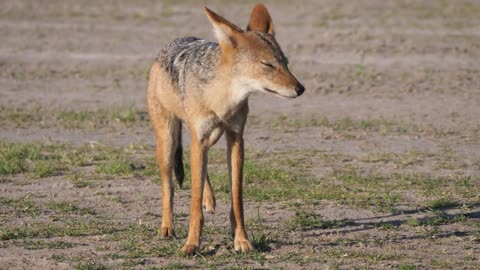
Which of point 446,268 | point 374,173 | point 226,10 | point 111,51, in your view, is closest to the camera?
point 446,268

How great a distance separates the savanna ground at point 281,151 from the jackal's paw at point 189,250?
0.15 ft

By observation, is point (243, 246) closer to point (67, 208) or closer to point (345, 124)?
point (67, 208)

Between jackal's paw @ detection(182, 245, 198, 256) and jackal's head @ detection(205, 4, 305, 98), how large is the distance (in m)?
1.13

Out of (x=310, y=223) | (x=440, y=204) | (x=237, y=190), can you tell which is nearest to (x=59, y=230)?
(x=237, y=190)

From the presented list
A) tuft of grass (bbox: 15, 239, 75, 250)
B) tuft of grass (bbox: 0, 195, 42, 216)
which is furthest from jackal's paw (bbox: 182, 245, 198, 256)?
tuft of grass (bbox: 0, 195, 42, 216)

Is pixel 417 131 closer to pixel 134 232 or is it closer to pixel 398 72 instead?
pixel 398 72

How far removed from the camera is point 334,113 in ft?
42.0

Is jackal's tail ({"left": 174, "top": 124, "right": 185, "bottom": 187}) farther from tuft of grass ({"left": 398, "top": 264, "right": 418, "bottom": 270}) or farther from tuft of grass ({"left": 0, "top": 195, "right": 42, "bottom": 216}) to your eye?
tuft of grass ({"left": 398, "top": 264, "right": 418, "bottom": 270})

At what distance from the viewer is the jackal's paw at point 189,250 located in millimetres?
6892

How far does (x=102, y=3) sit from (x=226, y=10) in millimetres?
2970

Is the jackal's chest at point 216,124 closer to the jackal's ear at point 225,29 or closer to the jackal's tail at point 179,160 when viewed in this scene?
the jackal's ear at point 225,29

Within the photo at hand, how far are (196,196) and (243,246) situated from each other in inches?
19.3

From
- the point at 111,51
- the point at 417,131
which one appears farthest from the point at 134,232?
the point at 111,51

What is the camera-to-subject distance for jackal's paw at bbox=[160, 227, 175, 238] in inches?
295
